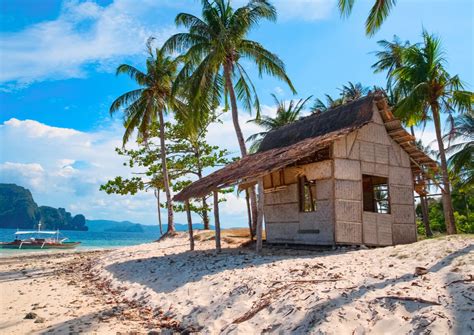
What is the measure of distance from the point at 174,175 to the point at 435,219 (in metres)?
18.3

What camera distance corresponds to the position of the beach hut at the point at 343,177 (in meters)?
10.5

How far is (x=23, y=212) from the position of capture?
115m

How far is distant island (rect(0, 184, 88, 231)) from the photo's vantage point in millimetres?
114562

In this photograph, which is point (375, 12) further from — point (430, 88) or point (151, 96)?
point (151, 96)

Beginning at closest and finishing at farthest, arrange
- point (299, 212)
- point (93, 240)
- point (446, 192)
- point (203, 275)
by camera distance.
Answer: point (203, 275) < point (299, 212) < point (446, 192) < point (93, 240)

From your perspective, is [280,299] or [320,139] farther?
[320,139]

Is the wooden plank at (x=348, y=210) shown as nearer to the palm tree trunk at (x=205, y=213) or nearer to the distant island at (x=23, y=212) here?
the palm tree trunk at (x=205, y=213)

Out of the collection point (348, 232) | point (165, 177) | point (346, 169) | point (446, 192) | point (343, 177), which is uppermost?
point (165, 177)

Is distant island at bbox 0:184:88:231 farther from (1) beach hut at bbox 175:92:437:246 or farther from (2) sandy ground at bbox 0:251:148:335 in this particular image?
(1) beach hut at bbox 175:92:437:246

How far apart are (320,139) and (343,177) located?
1.28m

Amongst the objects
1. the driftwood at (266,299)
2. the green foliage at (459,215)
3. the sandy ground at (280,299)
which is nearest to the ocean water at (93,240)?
the sandy ground at (280,299)

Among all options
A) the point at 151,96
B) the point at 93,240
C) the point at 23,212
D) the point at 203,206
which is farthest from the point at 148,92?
the point at 23,212

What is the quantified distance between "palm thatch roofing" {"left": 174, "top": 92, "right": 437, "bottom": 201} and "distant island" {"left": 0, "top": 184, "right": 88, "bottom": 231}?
11301 cm

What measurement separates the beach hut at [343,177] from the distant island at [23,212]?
373ft
